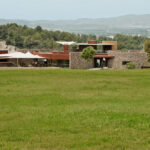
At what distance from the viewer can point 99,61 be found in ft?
213

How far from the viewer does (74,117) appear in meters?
12.3

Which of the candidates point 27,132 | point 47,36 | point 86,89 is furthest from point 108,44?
point 47,36

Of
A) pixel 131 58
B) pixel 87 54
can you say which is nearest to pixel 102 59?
pixel 131 58

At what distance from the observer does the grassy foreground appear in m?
9.45

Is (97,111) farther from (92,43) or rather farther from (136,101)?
(92,43)

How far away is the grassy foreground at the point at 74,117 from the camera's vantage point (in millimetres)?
9445

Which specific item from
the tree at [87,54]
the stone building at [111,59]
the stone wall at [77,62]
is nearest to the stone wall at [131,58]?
the stone building at [111,59]

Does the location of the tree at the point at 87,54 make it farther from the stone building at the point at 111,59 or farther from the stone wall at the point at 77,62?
the stone building at the point at 111,59

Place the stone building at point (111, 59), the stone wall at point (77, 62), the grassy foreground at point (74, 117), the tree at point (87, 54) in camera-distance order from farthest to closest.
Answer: the stone building at point (111, 59), the stone wall at point (77, 62), the tree at point (87, 54), the grassy foreground at point (74, 117)

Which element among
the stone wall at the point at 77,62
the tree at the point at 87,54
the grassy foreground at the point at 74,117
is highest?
the grassy foreground at the point at 74,117

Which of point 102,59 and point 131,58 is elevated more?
point 131,58

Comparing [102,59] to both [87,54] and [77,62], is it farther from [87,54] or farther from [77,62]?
[87,54]

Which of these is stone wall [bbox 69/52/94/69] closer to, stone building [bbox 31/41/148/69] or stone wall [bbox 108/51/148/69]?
stone building [bbox 31/41/148/69]

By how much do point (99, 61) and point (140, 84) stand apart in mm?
42940
